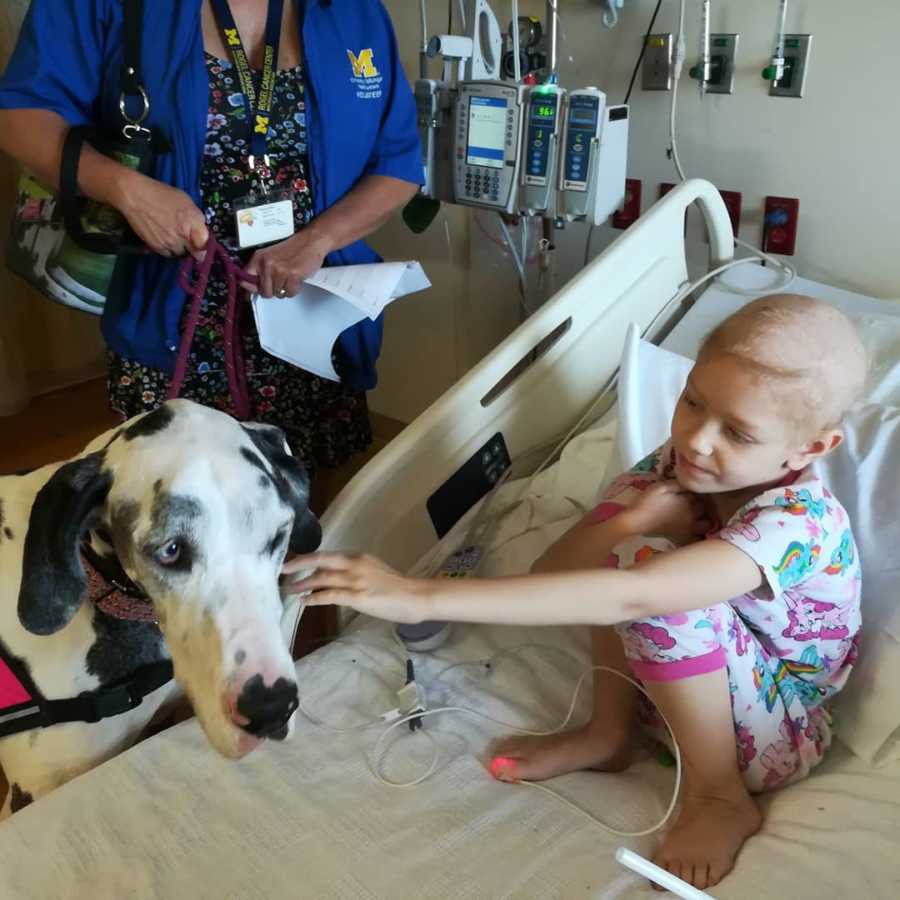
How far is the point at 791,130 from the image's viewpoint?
1.80 metres

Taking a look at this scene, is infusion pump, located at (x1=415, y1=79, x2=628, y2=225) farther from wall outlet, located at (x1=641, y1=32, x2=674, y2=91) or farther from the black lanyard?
the black lanyard

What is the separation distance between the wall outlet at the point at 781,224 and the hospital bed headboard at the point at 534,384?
0.40 ft

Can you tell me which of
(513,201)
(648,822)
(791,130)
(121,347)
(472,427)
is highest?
(791,130)

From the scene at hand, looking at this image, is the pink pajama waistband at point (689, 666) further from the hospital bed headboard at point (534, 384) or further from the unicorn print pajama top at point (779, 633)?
the hospital bed headboard at point (534, 384)

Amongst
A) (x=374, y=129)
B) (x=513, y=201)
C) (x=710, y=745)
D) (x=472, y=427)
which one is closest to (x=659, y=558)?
(x=710, y=745)

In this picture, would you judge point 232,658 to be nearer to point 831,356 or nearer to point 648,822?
point 648,822

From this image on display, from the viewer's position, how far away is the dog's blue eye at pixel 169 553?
90 centimetres

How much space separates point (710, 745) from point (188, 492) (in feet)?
2.11

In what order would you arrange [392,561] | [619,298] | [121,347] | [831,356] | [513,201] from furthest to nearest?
[513,201]
[619,298]
[121,347]
[392,561]
[831,356]

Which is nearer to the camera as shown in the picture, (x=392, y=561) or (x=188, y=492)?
(x=188, y=492)

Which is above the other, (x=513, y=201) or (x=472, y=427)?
(x=513, y=201)

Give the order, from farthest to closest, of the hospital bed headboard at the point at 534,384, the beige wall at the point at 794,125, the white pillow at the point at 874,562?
the beige wall at the point at 794,125 → the hospital bed headboard at the point at 534,384 → the white pillow at the point at 874,562

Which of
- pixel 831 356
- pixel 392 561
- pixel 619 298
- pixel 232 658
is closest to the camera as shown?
pixel 232 658

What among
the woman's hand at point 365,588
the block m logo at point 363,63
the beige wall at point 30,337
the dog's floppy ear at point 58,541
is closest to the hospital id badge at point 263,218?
the block m logo at point 363,63
